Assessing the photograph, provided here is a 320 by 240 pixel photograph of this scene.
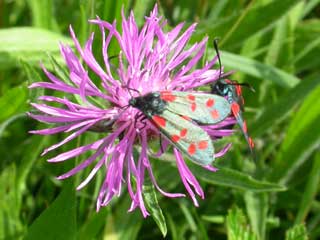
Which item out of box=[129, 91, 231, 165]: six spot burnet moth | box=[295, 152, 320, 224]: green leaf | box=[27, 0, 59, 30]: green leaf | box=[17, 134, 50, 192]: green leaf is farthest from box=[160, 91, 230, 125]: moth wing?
box=[27, 0, 59, 30]: green leaf

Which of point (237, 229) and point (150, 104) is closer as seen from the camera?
point (150, 104)

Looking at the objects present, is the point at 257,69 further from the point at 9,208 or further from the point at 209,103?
the point at 9,208

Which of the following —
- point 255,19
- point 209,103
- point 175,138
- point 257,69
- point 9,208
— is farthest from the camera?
point 257,69

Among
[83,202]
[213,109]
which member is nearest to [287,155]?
[83,202]

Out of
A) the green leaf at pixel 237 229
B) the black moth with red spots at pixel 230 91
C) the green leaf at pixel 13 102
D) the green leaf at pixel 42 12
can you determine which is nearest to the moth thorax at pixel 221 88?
the black moth with red spots at pixel 230 91

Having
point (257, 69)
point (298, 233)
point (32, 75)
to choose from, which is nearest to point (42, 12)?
point (32, 75)

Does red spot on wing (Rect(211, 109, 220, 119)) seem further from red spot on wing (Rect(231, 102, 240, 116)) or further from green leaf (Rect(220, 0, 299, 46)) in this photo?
green leaf (Rect(220, 0, 299, 46))
